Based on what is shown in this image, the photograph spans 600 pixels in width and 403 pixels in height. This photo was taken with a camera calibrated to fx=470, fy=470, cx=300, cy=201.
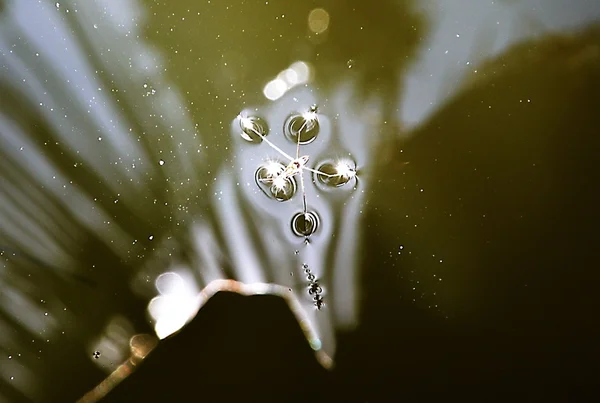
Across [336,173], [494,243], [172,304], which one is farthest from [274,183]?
[494,243]

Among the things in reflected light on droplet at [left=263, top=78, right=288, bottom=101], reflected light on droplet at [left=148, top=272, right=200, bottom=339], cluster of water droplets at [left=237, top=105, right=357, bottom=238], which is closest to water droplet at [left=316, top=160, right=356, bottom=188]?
cluster of water droplets at [left=237, top=105, right=357, bottom=238]

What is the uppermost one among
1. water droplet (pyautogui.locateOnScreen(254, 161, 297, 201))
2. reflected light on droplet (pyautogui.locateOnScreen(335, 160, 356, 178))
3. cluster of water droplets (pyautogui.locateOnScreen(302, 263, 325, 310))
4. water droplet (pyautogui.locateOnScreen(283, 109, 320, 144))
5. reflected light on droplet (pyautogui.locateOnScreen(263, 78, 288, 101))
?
reflected light on droplet (pyautogui.locateOnScreen(263, 78, 288, 101))

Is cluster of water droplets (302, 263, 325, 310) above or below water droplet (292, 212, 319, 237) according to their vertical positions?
below

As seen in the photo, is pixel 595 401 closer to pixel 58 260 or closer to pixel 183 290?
pixel 183 290

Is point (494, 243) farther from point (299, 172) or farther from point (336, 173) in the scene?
point (299, 172)

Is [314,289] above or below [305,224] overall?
below

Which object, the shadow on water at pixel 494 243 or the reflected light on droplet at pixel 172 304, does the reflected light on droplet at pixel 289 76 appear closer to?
the shadow on water at pixel 494 243

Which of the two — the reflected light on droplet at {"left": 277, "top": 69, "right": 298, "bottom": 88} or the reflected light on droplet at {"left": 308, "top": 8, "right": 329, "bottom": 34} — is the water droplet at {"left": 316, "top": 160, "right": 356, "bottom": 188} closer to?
the reflected light on droplet at {"left": 277, "top": 69, "right": 298, "bottom": 88}
